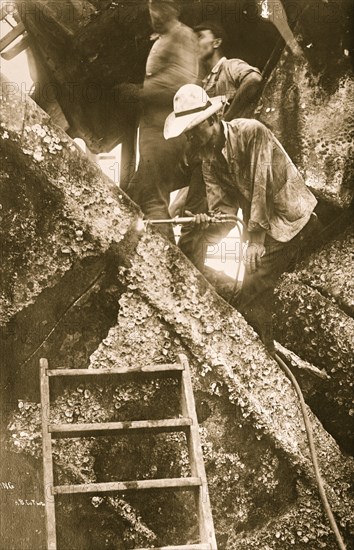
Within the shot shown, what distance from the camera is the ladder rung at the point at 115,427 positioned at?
274 cm

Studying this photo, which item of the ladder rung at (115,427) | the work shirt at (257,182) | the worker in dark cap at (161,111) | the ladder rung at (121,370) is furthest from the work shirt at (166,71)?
the ladder rung at (115,427)

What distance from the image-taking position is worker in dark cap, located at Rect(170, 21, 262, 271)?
3.31 meters

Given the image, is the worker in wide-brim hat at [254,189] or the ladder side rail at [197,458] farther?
the worker in wide-brim hat at [254,189]

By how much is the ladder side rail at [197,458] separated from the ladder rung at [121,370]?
5 centimetres

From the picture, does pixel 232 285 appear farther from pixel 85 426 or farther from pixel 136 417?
pixel 85 426

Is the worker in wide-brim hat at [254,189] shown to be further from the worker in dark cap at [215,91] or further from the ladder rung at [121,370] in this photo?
the ladder rung at [121,370]

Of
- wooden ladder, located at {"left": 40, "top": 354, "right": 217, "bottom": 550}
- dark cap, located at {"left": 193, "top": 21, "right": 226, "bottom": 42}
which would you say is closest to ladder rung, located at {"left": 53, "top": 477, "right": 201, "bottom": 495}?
wooden ladder, located at {"left": 40, "top": 354, "right": 217, "bottom": 550}

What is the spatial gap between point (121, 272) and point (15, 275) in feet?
1.55

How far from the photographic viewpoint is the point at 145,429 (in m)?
2.82

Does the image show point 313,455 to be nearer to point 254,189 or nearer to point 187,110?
point 254,189

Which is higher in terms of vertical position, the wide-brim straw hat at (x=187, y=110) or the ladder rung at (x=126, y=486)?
the wide-brim straw hat at (x=187, y=110)

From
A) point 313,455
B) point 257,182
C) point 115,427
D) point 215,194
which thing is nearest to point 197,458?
point 115,427

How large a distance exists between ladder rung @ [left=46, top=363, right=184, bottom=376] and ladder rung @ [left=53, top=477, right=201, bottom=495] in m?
0.48

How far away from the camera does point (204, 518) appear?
2643mm
